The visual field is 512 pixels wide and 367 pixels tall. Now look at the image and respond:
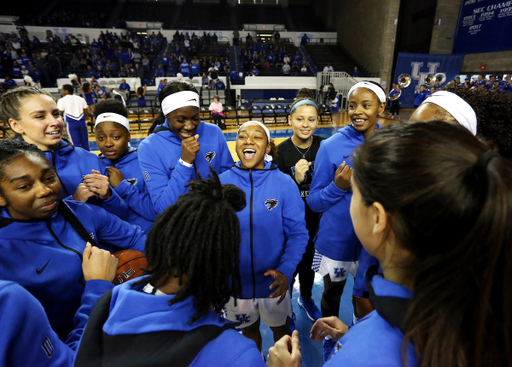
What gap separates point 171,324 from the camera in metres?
0.78

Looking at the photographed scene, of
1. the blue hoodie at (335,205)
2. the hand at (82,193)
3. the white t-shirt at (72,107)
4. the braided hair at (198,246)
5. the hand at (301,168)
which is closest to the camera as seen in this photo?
the braided hair at (198,246)

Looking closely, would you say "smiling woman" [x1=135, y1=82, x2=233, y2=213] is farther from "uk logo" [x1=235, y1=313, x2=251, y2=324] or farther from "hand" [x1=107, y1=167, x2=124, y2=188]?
"uk logo" [x1=235, y1=313, x2=251, y2=324]

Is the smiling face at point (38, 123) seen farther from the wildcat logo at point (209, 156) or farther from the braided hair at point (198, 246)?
the braided hair at point (198, 246)

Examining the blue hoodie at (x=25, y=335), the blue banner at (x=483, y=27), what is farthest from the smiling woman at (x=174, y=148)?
the blue banner at (x=483, y=27)

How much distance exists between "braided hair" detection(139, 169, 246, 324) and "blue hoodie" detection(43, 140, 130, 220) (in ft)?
3.52

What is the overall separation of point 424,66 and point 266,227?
17.7 metres

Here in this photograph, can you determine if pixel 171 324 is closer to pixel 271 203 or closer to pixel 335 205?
pixel 271 203

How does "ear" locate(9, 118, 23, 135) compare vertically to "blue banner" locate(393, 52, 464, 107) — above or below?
below

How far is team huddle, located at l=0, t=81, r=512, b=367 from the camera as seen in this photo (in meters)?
0.60

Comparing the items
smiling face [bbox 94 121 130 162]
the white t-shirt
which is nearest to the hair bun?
smiling face [bbox 94 121 130 162]

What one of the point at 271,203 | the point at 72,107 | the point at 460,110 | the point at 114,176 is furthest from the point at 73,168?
the point at 72,107

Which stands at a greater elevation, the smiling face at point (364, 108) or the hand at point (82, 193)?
the smiling face at point (364, 108)

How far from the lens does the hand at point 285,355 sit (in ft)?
3.05

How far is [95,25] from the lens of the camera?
75.2ft
